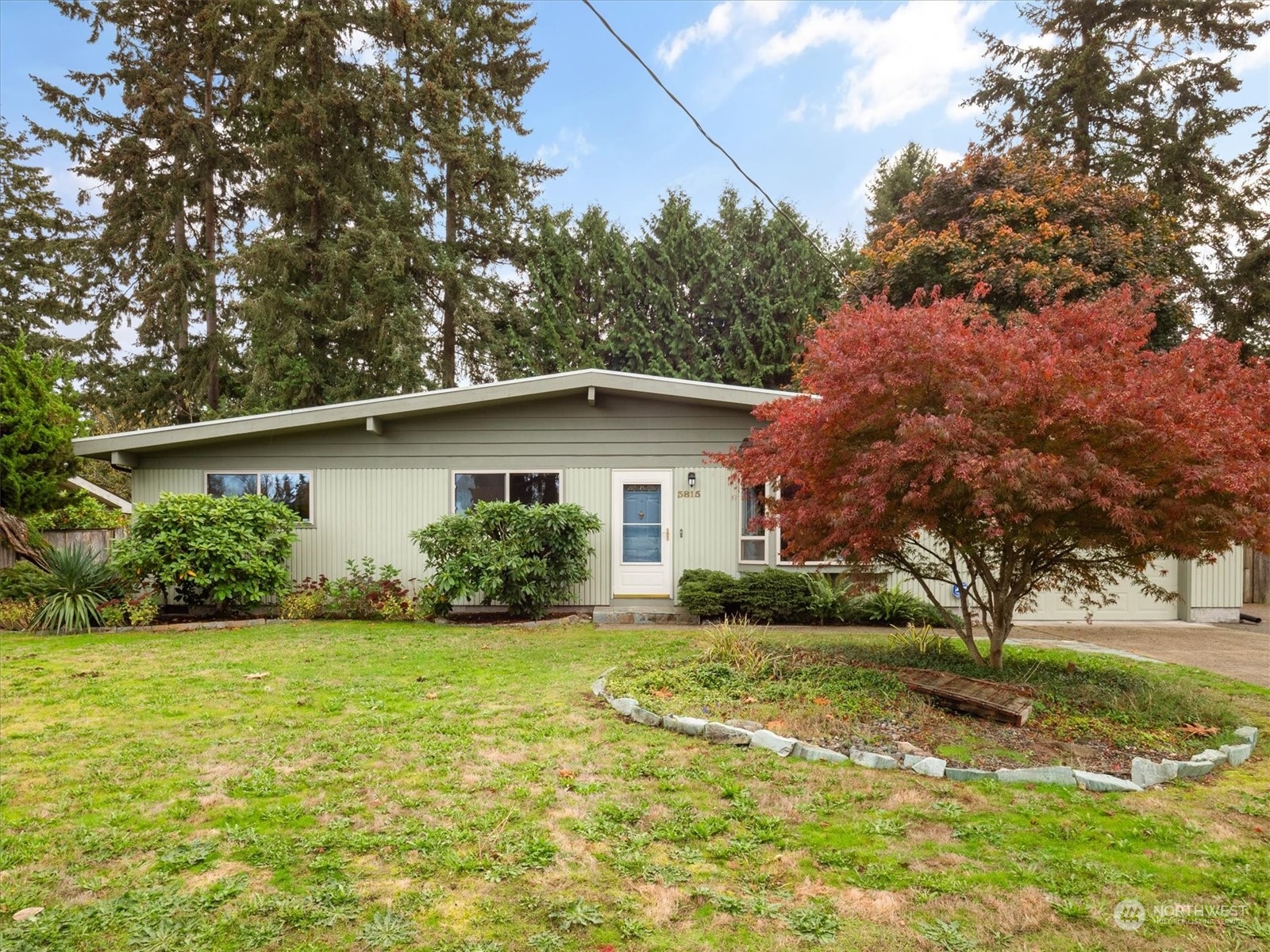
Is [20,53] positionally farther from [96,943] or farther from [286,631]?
[96,943]

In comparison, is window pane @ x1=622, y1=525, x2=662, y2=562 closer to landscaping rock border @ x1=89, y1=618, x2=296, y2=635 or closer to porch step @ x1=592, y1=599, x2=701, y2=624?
porch step @ x1=592, y1=599, x2=701, y2=624

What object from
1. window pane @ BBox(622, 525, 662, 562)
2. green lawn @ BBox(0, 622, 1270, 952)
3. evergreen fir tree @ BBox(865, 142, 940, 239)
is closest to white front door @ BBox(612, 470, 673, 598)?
window pane @ BBox(622, 525, 662, 562)

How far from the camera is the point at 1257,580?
A: 1219cm

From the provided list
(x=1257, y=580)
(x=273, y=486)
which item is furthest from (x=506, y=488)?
(x=1257, y=580)

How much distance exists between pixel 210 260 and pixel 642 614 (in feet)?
50.5

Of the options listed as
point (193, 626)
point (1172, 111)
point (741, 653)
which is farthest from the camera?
point (1172, 111)

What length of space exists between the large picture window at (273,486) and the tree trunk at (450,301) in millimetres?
7861

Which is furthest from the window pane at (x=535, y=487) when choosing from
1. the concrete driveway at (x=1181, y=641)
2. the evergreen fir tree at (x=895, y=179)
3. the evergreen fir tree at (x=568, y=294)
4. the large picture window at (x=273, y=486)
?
the evergreen fir tree at (x=895, y=179)

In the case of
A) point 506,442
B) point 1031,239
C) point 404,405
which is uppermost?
point 1031,239

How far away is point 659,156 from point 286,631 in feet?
45.3

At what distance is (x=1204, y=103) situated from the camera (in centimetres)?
1495

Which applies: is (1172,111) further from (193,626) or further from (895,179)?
(193,626)

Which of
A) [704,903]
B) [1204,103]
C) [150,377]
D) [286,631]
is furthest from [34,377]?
[1204,103]

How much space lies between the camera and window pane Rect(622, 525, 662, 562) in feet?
33.3
